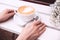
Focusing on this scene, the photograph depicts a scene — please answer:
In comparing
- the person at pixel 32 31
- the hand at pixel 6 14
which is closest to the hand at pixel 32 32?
the person at pixel 32 31

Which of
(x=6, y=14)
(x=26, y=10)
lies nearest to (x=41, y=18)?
(x=26, y=10)

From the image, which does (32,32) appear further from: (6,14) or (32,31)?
(6,14)

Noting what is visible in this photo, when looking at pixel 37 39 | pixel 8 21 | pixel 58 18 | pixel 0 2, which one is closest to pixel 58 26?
pixel 58 18

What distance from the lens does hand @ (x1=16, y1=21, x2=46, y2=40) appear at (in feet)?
2.17

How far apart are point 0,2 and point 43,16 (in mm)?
323

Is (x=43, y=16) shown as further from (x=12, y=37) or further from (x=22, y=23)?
(x=12, y=37)

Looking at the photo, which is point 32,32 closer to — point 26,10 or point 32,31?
point 32,31

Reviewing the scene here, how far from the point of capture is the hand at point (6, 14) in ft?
2.62

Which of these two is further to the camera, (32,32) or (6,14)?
(6,14)

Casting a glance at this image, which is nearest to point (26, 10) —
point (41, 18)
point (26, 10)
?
point (26, 10)

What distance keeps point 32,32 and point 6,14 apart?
0.76ft

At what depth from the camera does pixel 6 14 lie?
0.81m

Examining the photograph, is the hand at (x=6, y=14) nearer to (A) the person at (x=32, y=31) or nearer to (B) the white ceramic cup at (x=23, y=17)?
(B) the white ceramic cup at (x=23, y=17)

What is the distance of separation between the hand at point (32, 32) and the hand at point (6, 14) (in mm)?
162
